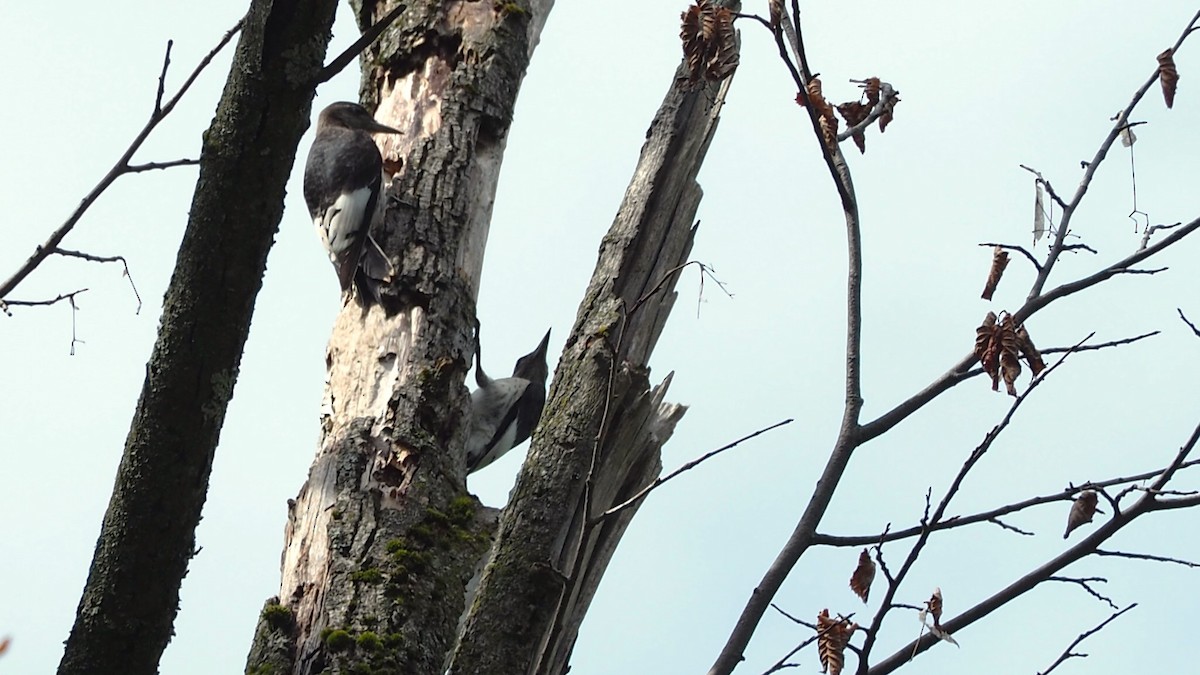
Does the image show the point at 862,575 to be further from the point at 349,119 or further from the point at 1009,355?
the point at 349,119

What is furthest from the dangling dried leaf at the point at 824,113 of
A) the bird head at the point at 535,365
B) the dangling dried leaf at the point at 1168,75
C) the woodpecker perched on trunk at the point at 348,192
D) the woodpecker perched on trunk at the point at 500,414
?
the bird head at the point at 535,365

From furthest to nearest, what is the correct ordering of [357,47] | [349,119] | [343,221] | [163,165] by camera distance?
[349,119], [343,221], [163,165], [357,47]

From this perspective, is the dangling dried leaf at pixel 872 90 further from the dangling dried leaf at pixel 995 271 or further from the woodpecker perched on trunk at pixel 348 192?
the woodpecker perched on trunk at pixel 348 192

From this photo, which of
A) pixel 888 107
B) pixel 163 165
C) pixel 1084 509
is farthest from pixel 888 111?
pixel 163 165

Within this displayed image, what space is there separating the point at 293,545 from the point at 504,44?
189 cm

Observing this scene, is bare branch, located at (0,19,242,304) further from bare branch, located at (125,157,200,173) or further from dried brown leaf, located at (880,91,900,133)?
dried brown leaf, located at (880,91,900,133)

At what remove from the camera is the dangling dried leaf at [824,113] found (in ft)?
8.94

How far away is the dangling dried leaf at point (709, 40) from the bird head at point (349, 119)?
1.61 meters

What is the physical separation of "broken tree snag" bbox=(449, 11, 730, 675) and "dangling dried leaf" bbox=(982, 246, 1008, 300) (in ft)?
2.45

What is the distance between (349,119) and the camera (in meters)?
5.07

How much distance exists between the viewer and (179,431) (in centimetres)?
183

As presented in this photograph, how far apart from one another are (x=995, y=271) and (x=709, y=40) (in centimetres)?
87

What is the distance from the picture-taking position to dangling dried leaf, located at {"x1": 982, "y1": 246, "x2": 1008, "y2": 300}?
291 centimetres

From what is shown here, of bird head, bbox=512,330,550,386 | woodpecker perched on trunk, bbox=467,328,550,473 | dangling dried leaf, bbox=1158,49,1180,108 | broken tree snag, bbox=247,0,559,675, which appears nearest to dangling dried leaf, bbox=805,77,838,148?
dangling dried leaf, bbox=1158,49,1180,108
